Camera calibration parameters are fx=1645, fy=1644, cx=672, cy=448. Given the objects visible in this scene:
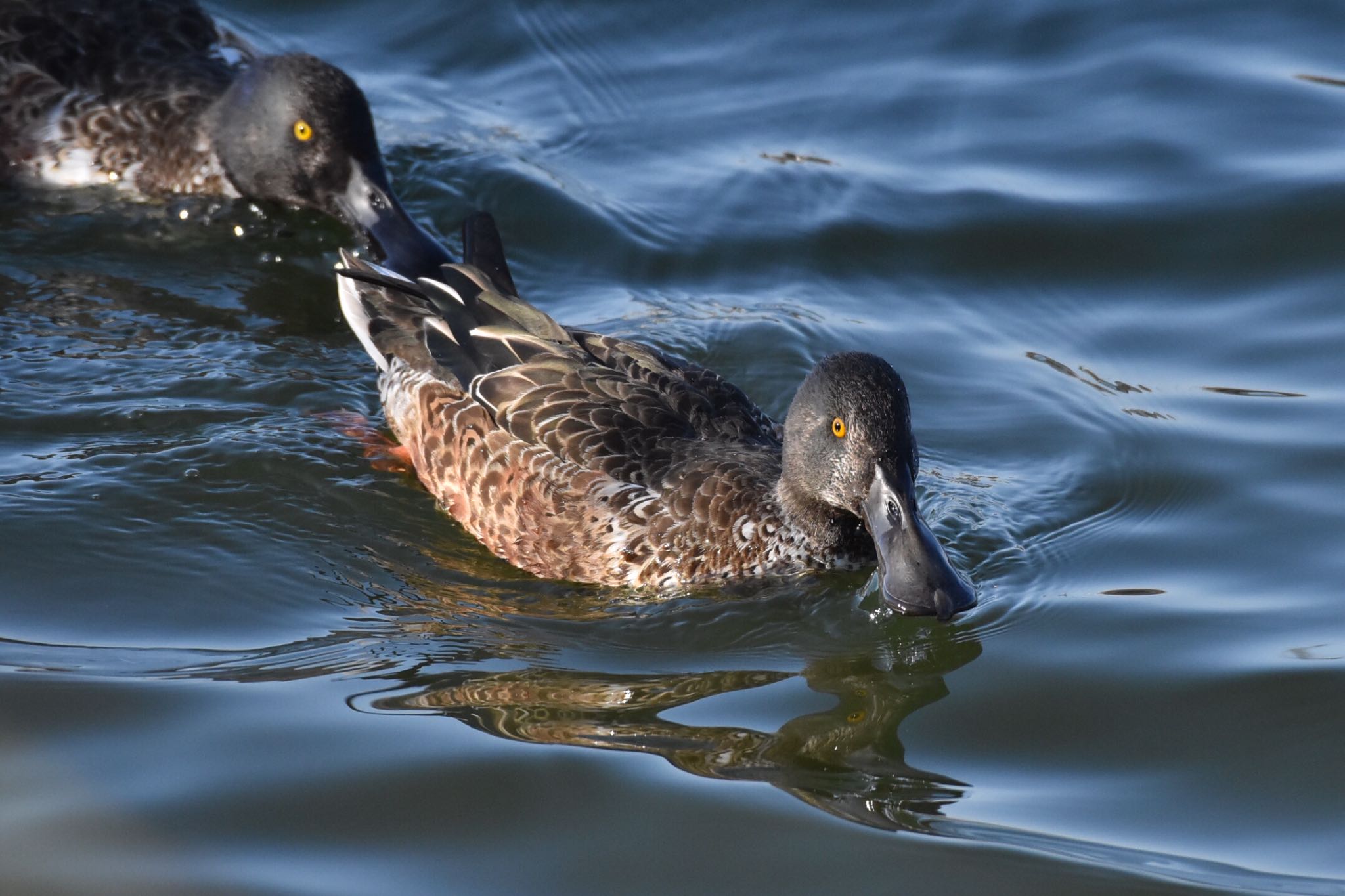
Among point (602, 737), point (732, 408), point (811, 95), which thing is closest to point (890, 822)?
point (602, 737)

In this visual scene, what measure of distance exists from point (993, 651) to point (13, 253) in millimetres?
6194

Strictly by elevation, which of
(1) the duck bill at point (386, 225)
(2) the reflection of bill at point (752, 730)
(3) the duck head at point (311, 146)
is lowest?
(2) the reflection of bill at point (752, 730)

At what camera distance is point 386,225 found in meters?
9.43

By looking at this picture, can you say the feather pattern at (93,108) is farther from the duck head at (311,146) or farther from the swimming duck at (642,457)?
the swimming duck at (642,457)

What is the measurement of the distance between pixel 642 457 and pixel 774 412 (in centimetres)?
182

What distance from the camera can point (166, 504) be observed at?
733 cm

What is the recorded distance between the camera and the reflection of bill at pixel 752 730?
554 cm

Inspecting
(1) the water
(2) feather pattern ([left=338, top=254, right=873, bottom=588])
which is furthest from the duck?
(2) feather pattern ([left=338, top=254, right=873, bottom=588])

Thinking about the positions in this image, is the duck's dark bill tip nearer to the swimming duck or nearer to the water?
the swimming duck

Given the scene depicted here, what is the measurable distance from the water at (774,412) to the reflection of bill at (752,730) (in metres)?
0.02

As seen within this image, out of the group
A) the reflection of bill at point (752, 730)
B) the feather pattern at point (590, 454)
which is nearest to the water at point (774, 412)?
the reflection of bill at point (752, 730)

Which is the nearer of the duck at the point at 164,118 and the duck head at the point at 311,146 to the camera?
the duck head at the point at 311,146

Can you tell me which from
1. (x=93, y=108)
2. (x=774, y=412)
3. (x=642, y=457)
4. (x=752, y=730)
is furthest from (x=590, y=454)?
(x=93, y=108)

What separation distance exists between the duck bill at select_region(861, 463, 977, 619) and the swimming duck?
0.04 feet
